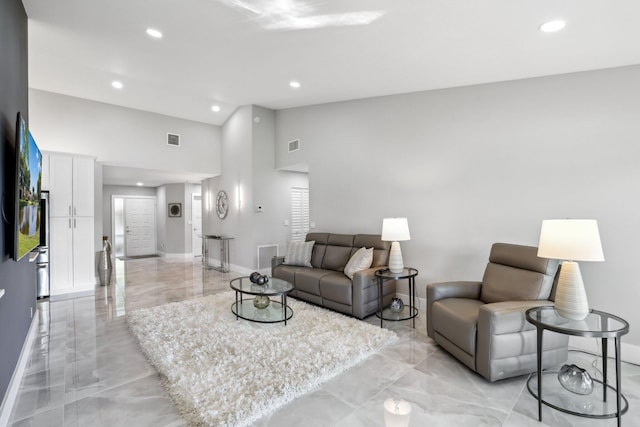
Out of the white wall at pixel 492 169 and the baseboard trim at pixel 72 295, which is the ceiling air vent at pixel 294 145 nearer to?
the white wall at pixel 492 169

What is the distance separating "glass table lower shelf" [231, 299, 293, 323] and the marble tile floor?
1.09 meters

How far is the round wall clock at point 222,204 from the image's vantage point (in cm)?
698

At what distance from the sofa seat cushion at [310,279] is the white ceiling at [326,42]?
2.66 m

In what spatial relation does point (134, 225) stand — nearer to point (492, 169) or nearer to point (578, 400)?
point (492, 169)

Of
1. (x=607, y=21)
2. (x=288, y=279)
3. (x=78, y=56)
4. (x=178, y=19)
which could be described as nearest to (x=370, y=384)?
(x=288, y=279)

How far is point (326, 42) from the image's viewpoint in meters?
3.07

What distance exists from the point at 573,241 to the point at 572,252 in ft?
0.24

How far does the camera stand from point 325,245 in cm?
479

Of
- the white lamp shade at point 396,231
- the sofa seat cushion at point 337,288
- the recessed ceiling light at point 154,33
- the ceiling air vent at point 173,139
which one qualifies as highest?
the recessed ceiling light at point 154,33

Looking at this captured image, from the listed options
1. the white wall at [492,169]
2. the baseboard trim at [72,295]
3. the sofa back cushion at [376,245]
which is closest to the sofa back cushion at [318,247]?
the white wall at [492,169]

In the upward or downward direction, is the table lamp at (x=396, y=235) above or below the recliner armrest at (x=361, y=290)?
above

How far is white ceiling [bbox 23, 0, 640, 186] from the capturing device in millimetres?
2312

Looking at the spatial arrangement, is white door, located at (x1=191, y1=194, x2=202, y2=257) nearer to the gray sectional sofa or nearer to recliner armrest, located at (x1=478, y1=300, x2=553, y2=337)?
the gray sectional sofa

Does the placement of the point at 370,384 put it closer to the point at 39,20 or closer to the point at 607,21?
the point at 607,21
